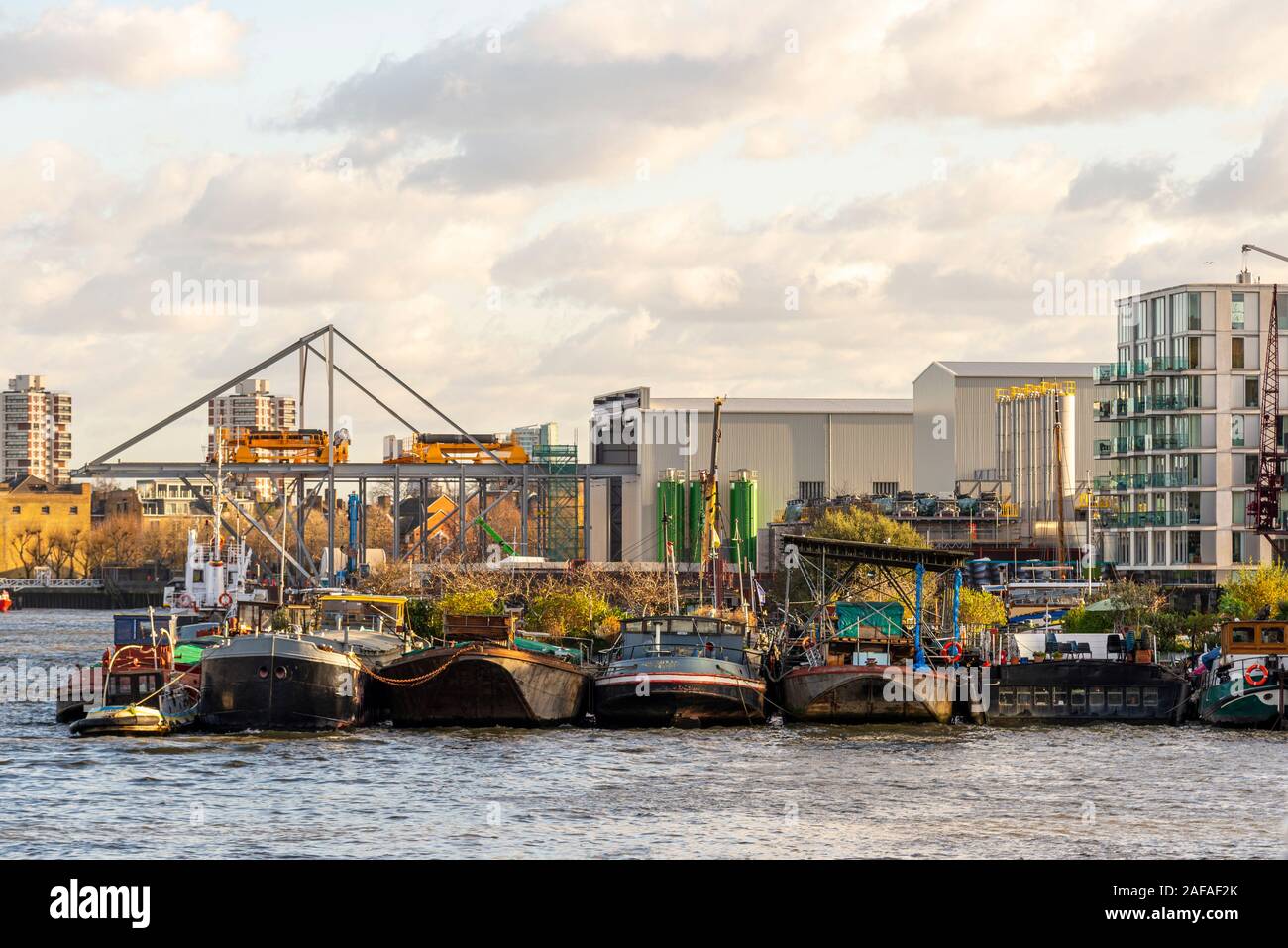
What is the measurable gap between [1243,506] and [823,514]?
1170 inches

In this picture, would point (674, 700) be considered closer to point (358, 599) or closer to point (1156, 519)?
point (358, 599)

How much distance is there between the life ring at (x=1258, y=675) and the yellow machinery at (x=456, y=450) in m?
88.5

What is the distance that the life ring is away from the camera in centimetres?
5712

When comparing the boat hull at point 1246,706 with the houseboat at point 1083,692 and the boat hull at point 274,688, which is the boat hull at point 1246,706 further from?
the boat hull at point 274,688

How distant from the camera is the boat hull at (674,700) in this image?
5538cm

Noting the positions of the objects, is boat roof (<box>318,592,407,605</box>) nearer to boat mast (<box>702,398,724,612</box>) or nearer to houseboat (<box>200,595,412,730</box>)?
houseboat (<box>200,595,412,730</box>)

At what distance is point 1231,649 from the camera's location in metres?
59.2

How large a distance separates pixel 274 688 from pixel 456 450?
9190 cm

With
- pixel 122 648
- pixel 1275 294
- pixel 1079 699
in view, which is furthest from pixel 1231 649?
pixel 1275 294

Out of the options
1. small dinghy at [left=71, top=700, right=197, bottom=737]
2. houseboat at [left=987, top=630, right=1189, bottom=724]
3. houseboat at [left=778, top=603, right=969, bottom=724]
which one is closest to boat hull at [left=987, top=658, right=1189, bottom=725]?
houseboat at [left=987, top=630, right=1189, bottom=724]

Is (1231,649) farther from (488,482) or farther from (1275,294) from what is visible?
(488,482)

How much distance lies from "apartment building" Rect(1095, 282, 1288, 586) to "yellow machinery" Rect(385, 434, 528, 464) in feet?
163

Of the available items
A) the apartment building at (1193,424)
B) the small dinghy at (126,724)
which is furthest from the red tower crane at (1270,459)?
the small dinghy at (126,724)
